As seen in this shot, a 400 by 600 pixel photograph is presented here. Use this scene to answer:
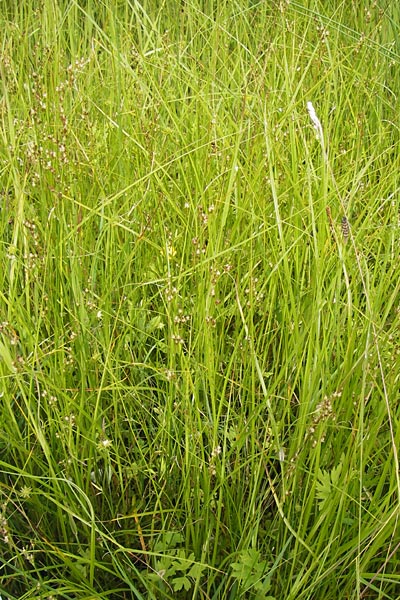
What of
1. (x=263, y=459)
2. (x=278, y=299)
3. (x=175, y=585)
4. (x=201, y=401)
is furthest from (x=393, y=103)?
(x=175, y=585)

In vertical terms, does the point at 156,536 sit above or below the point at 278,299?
below

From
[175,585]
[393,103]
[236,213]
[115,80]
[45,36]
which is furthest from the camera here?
[393,103]

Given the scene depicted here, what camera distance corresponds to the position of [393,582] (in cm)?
145

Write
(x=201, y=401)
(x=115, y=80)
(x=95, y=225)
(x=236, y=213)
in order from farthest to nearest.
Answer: (x=115, y=80), (x=95, y=225), (x=236, y=213), (x=201, y=401)

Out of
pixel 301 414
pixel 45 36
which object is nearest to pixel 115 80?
pixel 45 36

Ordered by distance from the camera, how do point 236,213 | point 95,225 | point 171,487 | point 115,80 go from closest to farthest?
point 171,487
point 236,213
point 95,225
point 115,80

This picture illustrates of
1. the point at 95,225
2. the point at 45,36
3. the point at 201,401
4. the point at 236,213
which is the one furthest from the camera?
the point at 45,36

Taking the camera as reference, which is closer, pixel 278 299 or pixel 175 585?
pixel 175 585

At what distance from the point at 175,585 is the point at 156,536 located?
18 centimetres

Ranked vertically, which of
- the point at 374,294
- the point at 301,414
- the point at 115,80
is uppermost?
the point at 115,80

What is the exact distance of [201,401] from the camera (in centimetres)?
173

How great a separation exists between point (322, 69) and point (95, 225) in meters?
1.02

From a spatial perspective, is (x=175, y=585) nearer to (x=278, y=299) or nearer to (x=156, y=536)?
(x=156, y=536)

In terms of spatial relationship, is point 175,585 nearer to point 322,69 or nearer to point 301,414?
point 301,414
